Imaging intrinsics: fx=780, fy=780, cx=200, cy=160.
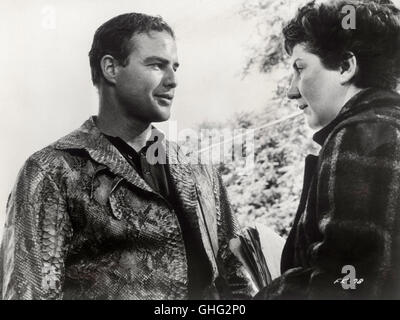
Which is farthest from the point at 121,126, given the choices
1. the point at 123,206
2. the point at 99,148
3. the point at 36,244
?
the point at 36,244

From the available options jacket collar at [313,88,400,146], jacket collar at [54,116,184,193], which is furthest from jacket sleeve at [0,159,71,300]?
jacket collar at [313,88,400,146]

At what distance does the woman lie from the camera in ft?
11.3

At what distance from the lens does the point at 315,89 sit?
3643 mm

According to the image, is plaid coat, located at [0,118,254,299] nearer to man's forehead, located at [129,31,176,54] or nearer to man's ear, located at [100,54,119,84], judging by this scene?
man's ear, located at [100,54,119,84]

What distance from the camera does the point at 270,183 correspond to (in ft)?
12.1

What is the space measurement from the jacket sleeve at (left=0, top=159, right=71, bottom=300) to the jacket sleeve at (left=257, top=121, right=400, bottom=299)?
106 cm

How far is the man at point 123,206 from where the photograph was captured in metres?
3.45

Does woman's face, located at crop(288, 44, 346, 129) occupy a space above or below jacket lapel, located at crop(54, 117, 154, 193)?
above

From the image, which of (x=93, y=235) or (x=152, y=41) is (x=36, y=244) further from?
(x=152, y=41)

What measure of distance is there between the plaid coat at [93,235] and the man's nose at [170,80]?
408 millimetres

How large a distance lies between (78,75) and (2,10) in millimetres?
547

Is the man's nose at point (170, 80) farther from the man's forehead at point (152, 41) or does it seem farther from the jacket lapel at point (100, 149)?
the jacket lapel at point (100, 149)

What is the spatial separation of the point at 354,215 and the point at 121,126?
1143 mm
